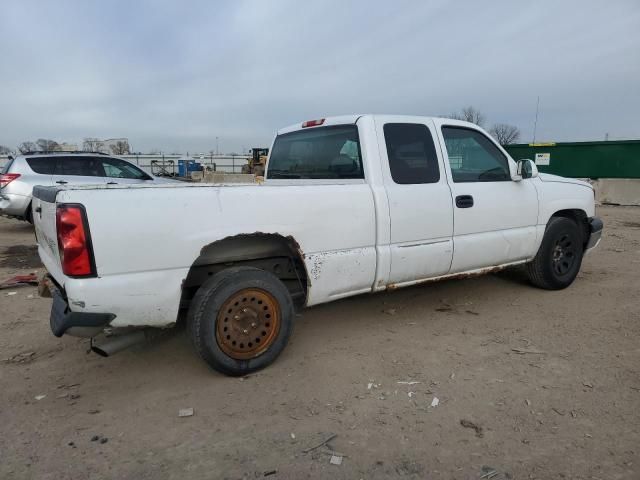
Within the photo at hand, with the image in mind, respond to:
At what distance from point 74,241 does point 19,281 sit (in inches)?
150

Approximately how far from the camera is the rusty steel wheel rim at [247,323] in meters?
3.18

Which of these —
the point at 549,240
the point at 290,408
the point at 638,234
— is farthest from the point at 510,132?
the point at 290,408

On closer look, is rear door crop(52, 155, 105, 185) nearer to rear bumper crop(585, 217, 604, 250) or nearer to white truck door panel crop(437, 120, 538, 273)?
white truck door panel crop(437, 120, 538, 273)

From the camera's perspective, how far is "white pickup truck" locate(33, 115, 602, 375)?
2779mm

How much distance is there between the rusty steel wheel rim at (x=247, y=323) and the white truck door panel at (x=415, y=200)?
110 centimetres

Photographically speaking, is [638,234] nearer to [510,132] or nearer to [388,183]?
[388,183]

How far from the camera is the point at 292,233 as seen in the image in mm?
3342

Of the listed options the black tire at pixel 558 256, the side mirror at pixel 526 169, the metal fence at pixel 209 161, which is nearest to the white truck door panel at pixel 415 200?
the side mirror at pixel 526 169

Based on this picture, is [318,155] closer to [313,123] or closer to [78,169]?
[313,123]

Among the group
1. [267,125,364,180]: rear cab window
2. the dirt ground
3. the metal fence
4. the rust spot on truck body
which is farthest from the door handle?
the metal fence

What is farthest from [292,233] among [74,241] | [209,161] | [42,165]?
[209,161]

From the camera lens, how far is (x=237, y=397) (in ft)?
10.1

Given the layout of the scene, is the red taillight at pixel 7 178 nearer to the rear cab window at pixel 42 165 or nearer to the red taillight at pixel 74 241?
the rear cab window at pixel 42 165

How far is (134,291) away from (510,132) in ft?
155
